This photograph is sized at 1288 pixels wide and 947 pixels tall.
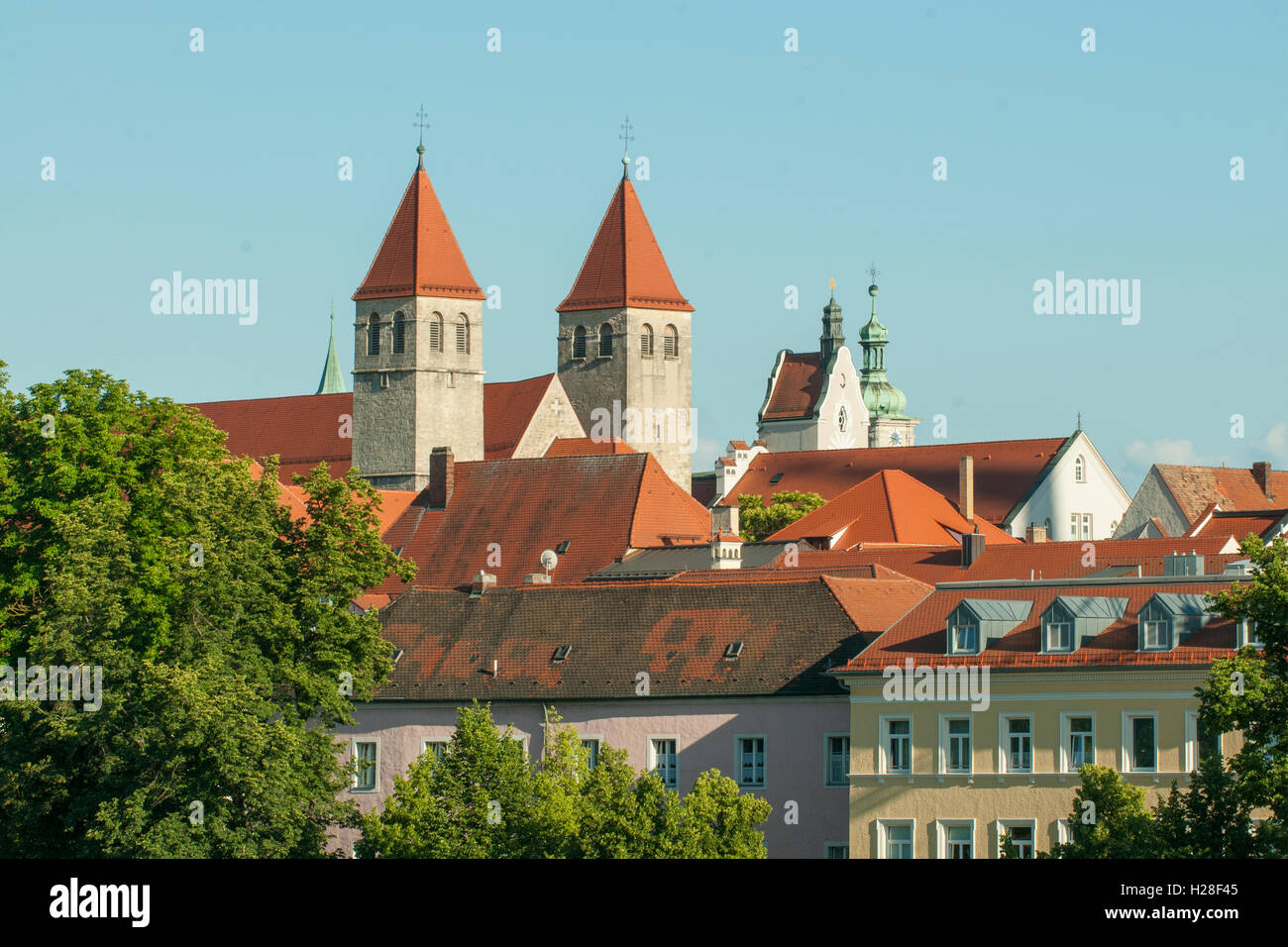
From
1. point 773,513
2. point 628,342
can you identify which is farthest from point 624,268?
point 773,513

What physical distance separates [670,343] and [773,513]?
1773cm

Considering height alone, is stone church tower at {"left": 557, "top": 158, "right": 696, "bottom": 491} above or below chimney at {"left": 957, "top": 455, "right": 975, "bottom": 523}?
above

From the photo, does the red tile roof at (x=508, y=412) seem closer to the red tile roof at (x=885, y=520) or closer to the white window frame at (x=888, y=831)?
the red tile roof at (x=885, y=520)

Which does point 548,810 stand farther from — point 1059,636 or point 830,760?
point 1059,636

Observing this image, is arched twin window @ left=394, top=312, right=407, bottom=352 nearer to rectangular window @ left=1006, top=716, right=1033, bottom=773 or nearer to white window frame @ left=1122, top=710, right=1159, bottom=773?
rectangular window @ left=1006, top=716, right=1033, bottom=773

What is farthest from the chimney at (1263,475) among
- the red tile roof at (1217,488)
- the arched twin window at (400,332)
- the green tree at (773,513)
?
the arched twin window at (400,332)

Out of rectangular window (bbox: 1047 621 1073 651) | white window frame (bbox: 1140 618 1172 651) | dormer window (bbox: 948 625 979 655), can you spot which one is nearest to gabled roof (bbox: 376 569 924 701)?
dormer window (bbox: 948 625 979 655)

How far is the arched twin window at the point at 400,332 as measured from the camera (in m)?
101

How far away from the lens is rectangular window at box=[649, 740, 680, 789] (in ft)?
143

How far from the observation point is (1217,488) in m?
96.2

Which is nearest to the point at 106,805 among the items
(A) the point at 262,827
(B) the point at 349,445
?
(A) the point at 262,827

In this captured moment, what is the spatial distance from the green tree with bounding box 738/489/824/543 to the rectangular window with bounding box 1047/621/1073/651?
50550 mm

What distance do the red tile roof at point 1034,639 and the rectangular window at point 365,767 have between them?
10082 mm
